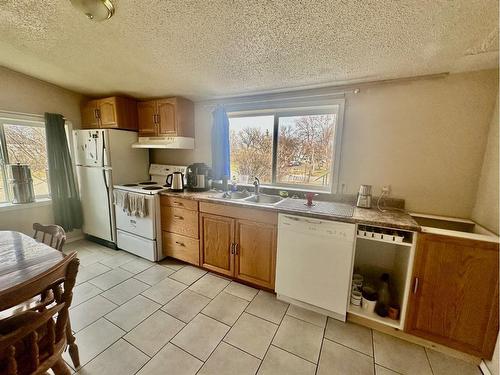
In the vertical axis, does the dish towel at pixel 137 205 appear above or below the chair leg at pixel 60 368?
above

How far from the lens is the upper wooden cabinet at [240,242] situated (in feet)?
6.76

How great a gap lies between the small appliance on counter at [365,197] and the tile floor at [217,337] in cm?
106

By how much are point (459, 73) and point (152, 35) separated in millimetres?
2516

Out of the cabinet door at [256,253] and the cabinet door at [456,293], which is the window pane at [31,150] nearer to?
the cabinet door at [256,253]

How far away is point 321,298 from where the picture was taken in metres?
1.83

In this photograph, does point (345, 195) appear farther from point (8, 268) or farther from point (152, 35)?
point (8, 268)

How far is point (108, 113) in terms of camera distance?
9.85ft

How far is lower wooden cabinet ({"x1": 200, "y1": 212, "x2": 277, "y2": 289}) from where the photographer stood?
6.79 feet

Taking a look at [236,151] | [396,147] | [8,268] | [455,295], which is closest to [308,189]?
[396,147]

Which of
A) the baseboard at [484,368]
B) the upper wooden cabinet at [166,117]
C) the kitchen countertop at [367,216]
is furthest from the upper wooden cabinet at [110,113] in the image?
the baseboard at [484,368]

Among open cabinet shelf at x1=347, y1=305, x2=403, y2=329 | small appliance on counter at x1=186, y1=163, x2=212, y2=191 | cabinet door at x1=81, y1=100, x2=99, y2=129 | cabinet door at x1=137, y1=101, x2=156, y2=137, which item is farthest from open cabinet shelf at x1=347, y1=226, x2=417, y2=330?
cabinet door at x1=81, y1=100, x2=99, y2=129

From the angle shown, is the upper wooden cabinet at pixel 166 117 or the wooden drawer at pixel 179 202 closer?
the wooden drawer at pixel 179 202

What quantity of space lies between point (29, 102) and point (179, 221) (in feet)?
8.30

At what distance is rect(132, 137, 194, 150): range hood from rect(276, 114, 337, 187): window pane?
134 cm
